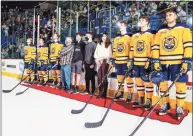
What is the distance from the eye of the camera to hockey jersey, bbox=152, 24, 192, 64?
2.50 meters

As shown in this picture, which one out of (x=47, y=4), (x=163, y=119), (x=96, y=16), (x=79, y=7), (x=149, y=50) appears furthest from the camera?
(x=47, y=4)

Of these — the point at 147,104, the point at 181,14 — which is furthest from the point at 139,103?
the point at 181,14

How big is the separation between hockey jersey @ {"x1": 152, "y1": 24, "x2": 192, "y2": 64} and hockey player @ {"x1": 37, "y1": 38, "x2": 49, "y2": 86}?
3.16 m

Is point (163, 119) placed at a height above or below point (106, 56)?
below

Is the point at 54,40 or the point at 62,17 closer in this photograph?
the point at 54,40

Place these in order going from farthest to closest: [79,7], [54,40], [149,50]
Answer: [79,7] < [54,40] < [149,50]

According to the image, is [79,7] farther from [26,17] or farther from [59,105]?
[59,105]

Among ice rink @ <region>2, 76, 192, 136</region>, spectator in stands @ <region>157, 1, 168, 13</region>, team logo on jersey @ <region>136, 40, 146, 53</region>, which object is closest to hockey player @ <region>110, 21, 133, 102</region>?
team logo on jersey @ <region>136, 40, 146, 53</region>

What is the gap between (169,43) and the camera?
2.61 metres

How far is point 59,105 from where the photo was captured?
11.4 feet

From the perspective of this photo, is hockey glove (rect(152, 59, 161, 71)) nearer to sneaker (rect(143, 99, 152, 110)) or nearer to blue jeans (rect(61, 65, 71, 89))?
sneaker (rect(143, 99, 152, 110))

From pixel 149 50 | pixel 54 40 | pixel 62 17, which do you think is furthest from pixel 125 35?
pixel 62 17

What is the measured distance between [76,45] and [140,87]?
179cm

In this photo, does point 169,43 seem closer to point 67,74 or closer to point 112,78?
point 112,78
